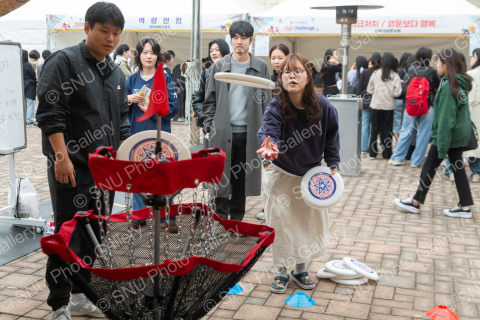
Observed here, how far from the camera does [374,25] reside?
11594mm

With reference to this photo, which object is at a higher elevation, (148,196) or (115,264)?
(148,196)

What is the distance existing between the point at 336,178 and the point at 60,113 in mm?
1835

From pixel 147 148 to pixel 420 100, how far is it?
6.89m

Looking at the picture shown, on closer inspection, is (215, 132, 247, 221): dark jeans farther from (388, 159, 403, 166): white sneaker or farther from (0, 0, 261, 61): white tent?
(0, 0, 261, 61): white tent

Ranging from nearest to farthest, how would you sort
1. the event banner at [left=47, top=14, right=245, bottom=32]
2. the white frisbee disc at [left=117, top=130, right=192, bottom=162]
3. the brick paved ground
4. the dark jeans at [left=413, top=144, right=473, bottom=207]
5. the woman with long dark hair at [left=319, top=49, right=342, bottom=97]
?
the white frisbee disc at [left=117, top=130, right=192, bottom=162] → the brick paved ground → the dark jeans at [left=413, top=144, right=473, bottom=207] → the woman with long dark hair at [left=319, top=49, right=342, bottom=97] → the event banner at [left=47, top=14, right=245, bottom=32]

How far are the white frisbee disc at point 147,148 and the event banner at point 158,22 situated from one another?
1062 cm

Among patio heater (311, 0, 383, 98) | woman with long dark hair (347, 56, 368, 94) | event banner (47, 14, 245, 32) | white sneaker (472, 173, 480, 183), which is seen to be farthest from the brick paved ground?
event banner (47, 14, 245, 32)

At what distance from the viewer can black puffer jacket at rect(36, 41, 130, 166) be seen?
2.55 meters

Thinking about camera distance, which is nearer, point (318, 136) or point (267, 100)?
point (318, 136)

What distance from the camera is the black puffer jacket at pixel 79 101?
255cm

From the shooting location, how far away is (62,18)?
1365 cm

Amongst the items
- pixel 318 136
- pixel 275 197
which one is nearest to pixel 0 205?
pixel 275 197

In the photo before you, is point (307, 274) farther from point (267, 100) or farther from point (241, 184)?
point (267, 100)

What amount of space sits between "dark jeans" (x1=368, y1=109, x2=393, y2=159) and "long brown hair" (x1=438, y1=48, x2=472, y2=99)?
3506mm
